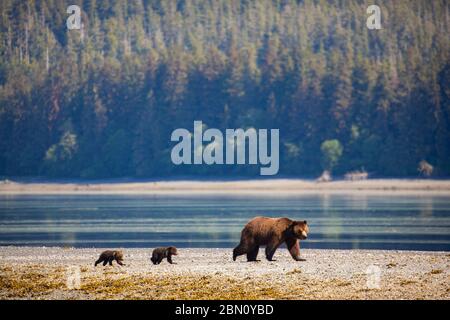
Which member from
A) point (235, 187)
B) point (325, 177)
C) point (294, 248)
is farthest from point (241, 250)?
point (235, 187)

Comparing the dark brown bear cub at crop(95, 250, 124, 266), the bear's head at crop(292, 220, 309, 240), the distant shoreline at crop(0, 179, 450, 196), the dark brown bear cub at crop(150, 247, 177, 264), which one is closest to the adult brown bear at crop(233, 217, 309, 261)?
the bear's head at crop(292, 220, 309, 240)

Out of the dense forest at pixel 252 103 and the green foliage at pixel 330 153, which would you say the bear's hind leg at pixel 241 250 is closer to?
the dense forest at pixel 252 103

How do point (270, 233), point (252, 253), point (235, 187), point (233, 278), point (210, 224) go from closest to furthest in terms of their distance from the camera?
1. point (233, 278)
2. point (270, 233)
3. point (252, 253)
4. point (210, 224)
5. point (235, 187)

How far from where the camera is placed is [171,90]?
148 metres

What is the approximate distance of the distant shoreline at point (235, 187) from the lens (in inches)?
4380

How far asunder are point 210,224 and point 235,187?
62.7m

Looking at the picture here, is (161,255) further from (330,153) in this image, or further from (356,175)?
(330,153)

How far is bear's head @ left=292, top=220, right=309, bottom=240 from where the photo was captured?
3238 cm

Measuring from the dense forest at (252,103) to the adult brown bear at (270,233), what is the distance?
273 feet

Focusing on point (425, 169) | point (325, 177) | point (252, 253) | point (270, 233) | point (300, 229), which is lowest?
point (325, 177)

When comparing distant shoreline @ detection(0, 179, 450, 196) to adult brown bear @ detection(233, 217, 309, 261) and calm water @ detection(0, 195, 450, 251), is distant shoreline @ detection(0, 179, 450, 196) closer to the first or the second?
calm water @ detection(0, 195, 450, 251)

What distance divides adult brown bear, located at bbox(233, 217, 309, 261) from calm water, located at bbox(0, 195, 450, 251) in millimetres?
11309

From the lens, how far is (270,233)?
32812mm

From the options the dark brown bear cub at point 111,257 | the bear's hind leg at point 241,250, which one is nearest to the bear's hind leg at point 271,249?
the bear's hind leg at point 241,250
